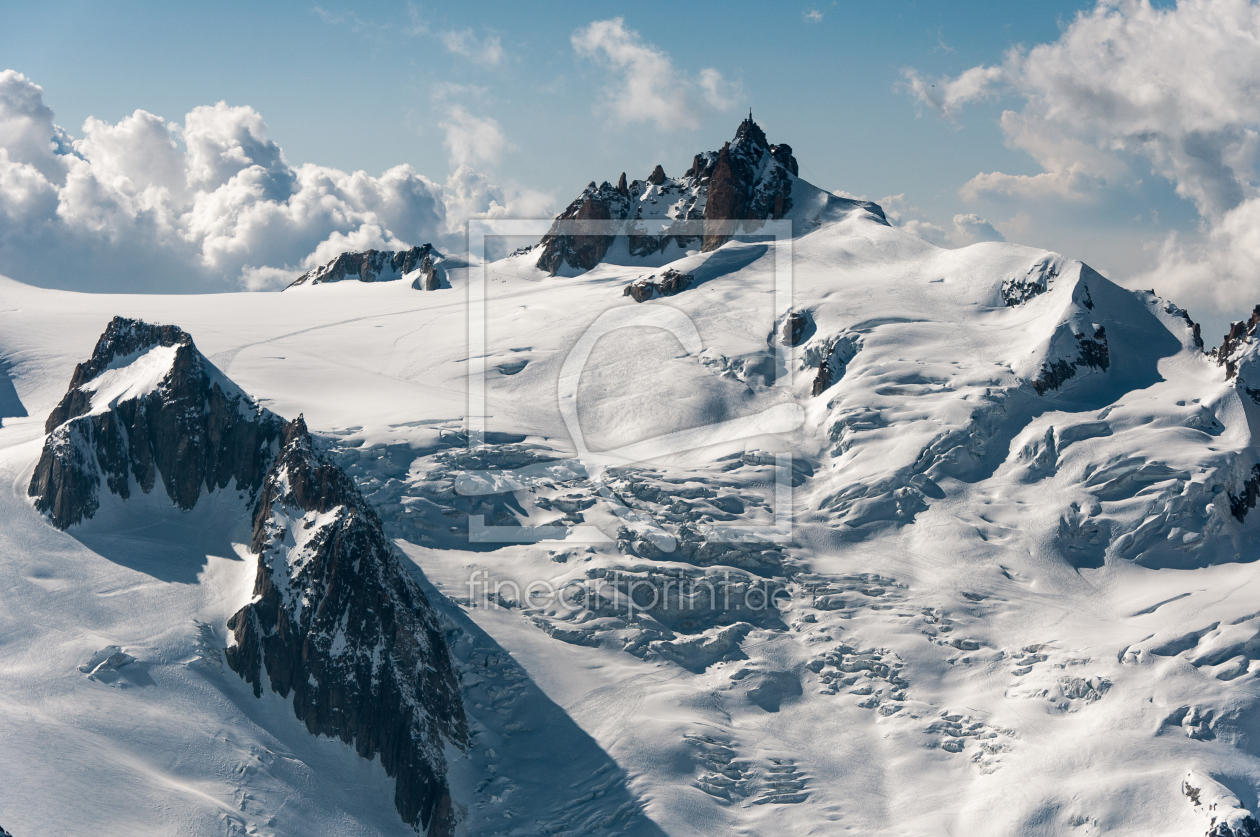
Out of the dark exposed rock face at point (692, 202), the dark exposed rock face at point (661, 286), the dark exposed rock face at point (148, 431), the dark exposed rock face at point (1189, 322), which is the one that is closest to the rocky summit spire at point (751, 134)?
the dark exposed rock face at point (692, 202)

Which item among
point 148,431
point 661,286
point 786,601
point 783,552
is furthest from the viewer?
point 661,286

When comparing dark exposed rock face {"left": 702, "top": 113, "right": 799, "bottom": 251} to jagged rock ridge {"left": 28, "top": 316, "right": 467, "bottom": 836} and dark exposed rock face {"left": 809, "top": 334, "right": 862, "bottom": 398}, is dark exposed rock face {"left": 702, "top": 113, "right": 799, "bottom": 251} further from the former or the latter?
jagged rock ridge {"left": 28, "top": 316, "right": 467, "bottom": 836}

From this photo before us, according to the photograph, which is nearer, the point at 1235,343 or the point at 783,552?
the point at 783,552

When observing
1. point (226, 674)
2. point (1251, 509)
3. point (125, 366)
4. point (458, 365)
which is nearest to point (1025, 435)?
point (1251, 509)

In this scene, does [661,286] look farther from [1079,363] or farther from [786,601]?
[786,601]

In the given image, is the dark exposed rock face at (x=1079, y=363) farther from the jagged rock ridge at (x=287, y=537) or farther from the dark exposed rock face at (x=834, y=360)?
the jagged rock ridge at (x=287, y=537)

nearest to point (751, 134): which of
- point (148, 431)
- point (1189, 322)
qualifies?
point (1189, 322)

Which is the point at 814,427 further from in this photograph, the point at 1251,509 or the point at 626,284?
the point at 626,284
